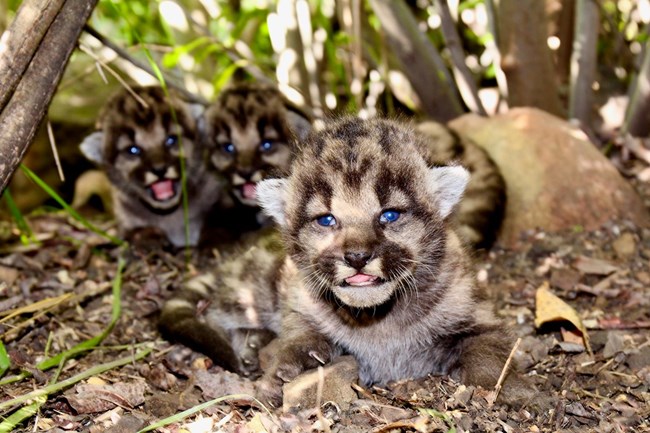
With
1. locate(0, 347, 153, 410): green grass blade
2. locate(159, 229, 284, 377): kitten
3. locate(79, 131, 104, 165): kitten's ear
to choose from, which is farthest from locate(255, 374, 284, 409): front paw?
locate(79, 131, 104, 165): kitten's ear

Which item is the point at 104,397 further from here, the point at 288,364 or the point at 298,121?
the point at 298,121

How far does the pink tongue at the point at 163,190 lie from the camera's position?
22.3ft

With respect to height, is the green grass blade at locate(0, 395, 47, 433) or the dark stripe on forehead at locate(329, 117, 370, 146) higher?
the dark stripe on forehead at locate(329, 117, 370, 146)

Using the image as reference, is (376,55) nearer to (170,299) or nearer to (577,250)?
(577,250)

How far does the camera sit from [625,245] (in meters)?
5.69

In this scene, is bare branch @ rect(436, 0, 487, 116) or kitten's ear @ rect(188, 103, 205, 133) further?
kitten's ear @ rect(188, 103, 205, 133)

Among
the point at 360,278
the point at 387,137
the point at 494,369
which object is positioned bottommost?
the point at 494,369

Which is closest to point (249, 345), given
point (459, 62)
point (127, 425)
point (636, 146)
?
point (127, 425)

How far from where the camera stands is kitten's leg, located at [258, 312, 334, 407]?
3.99 m

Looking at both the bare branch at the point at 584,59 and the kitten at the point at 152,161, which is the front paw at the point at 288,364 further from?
the bare branch at the point at 584,59

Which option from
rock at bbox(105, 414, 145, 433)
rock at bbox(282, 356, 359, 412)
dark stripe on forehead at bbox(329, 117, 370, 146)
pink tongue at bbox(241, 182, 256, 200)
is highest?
dark stripe on forehead at bbox(329, 117, 370, 146)

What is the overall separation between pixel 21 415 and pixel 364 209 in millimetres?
1823

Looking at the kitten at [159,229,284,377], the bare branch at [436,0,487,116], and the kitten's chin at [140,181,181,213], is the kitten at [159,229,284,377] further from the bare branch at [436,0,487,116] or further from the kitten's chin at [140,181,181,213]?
the bare branch at [436,0,487,116]

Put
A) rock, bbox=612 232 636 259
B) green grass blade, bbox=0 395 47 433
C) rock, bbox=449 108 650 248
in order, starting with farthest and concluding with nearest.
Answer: rock, bbox=449 108 650 248, rock, bbox=612 232 636 259, green grass blade, bbox=0 395 47 433
